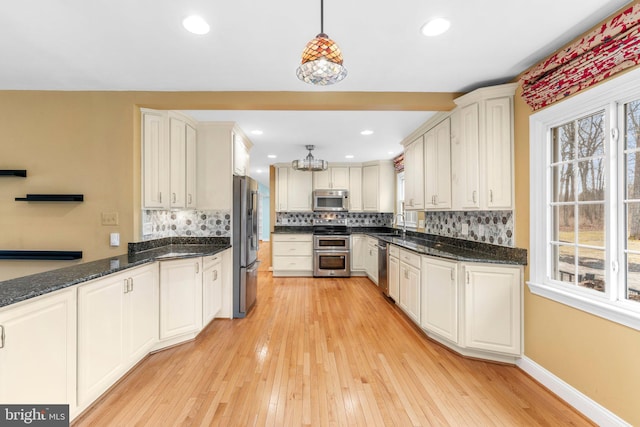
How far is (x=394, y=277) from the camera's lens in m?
3.76

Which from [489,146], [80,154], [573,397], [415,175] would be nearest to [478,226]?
[489,146]

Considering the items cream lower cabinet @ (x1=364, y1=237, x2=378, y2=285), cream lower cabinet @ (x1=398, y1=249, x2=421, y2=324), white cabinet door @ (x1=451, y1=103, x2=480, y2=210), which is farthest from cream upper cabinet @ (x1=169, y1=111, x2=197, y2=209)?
cream lower cabinet @ (x1=364, y1=237, x2=378, y2=285)

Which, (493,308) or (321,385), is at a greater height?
(493,308)

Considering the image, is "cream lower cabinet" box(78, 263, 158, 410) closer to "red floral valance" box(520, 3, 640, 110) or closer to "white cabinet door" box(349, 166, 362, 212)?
"red floral valance" box(520, 3, 640, 110)

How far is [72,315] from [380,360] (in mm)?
2287

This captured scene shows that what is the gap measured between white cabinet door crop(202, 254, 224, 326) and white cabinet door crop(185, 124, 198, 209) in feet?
2.53

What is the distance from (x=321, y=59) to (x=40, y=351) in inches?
82.1

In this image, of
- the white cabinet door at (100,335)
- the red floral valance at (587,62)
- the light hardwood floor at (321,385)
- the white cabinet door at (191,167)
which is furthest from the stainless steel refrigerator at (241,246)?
the red floral valance at (587,62)

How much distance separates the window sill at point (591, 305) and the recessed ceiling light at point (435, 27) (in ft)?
6.67

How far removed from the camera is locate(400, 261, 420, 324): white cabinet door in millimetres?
3006

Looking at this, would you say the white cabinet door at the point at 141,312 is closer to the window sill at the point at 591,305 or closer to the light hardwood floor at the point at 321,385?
the light hardwood floor at the point at 321,385

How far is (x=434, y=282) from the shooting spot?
2.74 meters

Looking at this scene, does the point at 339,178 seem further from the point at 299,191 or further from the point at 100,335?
the point at 100,335

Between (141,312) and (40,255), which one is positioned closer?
(141,312)
